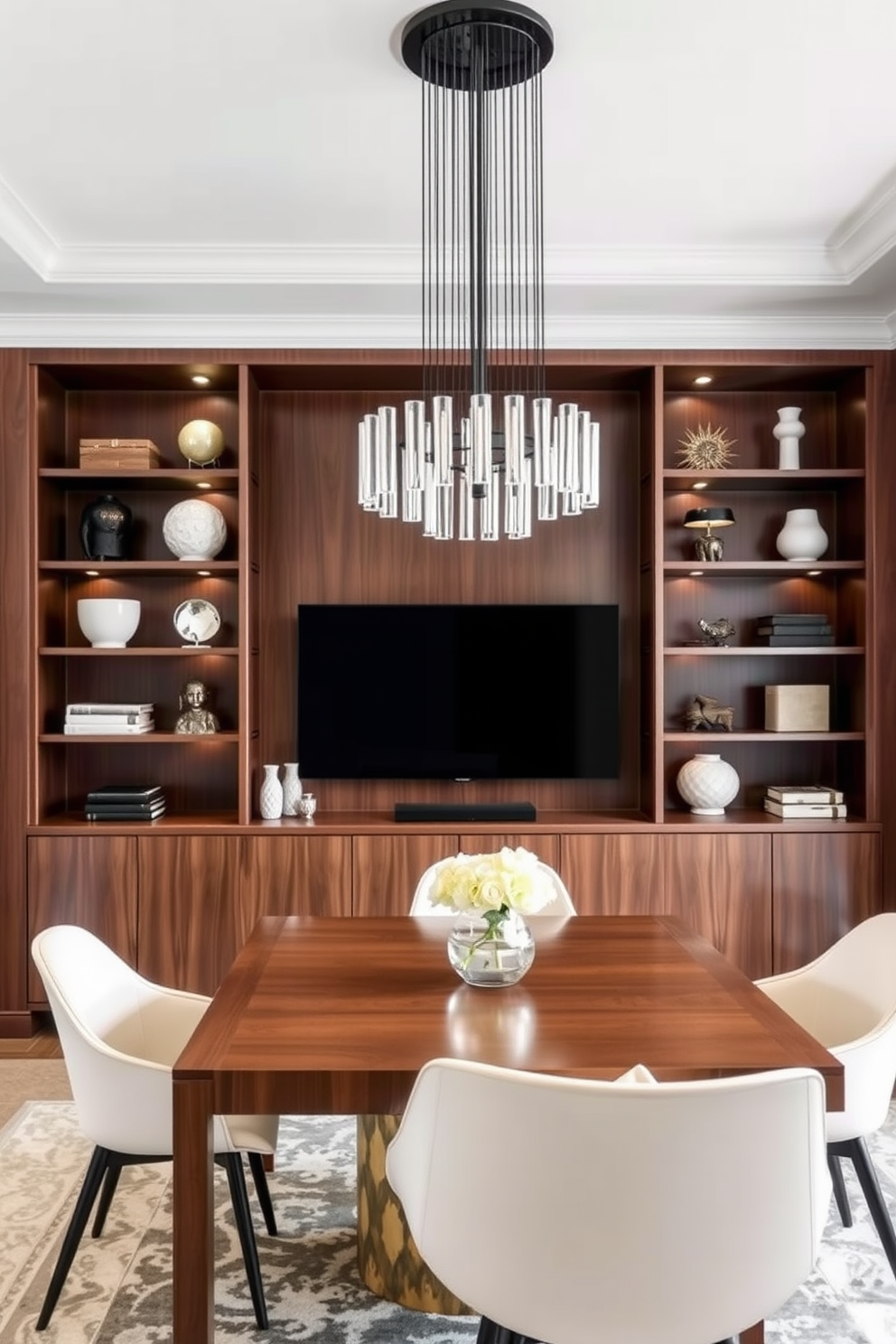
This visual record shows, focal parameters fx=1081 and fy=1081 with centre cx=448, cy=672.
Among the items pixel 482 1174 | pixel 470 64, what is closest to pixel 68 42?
pixel 470 64

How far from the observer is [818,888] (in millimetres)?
4027

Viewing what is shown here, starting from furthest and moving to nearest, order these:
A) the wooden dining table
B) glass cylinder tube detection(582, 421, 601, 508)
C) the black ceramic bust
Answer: the black ceramic bust, glass cylinder tube detection(582, 421, 601, 508), the wooden dining table

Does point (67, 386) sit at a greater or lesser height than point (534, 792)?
greater

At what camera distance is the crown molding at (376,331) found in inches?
156

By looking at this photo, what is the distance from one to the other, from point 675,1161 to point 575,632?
9.95 ft

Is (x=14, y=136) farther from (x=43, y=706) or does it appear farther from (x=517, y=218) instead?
(x=43, y=706)

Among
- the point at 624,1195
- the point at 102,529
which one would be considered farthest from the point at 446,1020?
the point at 102,529

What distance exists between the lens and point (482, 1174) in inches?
56.5

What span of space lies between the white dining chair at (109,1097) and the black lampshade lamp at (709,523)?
9.04ft

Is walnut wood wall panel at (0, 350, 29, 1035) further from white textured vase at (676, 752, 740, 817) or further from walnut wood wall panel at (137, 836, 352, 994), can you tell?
white textured vase at (676, 752, 740, 817)

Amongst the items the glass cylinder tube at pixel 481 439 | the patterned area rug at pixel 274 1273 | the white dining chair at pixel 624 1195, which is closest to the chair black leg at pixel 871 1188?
the patterned area rug at pixel 274 1273

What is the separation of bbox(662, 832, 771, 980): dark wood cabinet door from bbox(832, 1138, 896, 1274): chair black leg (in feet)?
5.72

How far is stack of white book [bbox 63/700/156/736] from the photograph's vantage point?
4.13m

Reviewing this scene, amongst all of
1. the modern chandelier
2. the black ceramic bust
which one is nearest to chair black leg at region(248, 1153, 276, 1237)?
the modern chandelier
